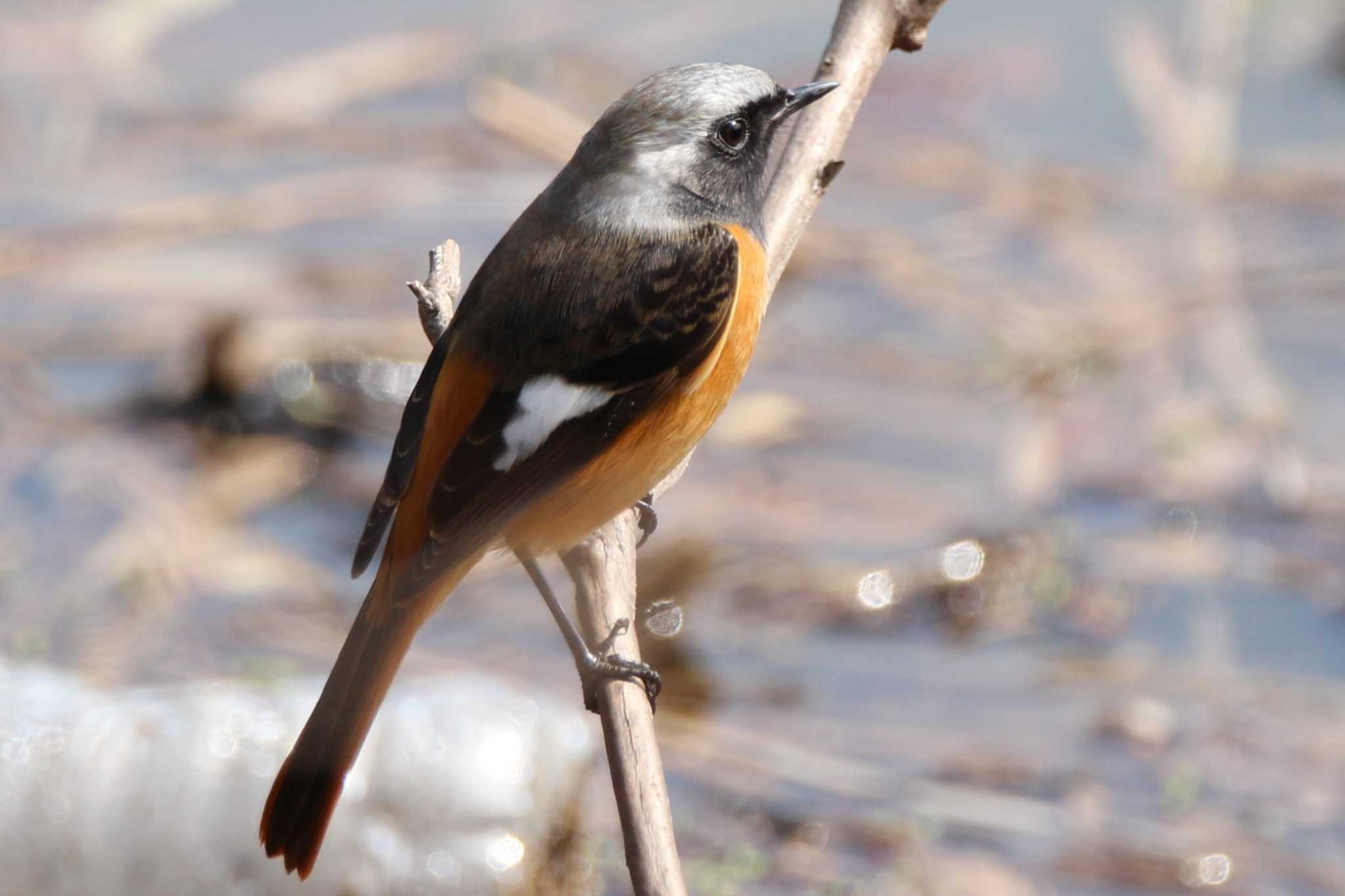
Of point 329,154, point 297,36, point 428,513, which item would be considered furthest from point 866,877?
point 297,36

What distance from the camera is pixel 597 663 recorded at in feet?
11.2

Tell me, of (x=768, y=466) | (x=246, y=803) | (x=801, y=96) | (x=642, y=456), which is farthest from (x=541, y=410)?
(x=768, y=466)

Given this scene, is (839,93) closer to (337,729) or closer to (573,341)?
(573,341)

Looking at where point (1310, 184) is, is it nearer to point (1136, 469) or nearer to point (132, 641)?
point (1136, 469)

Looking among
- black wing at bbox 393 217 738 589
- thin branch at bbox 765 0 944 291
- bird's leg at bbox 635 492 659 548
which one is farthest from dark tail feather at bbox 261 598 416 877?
thin branch at bbox 765 0 944 291

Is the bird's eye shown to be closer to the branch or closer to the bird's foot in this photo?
the branch

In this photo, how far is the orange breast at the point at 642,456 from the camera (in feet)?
11.7

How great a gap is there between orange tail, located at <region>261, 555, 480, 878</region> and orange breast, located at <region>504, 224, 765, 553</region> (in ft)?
0.63

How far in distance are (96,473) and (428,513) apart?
368 cm

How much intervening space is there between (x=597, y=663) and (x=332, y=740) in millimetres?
480

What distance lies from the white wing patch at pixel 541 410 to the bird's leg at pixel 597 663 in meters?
0.28

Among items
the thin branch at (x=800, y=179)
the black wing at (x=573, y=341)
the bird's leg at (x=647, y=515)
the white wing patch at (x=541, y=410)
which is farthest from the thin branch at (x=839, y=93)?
the bird's leg at (x=647, y=515)

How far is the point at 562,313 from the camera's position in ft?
11.6

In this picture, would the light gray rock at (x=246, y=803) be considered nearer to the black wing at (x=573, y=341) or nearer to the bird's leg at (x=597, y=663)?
the bird's leg at (x=597, y=663)
